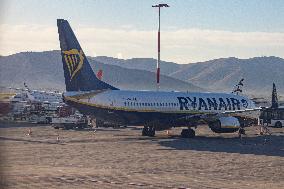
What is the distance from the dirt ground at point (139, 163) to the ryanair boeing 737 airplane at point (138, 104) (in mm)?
2906

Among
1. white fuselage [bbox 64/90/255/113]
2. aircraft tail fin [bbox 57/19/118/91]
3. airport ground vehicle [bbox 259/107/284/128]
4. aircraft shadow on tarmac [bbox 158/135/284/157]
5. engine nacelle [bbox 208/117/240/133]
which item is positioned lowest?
aircraft shadow on tarmac [bbox 158/135/284/157]

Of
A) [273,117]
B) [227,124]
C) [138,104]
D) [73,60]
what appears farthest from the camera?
[273,117]

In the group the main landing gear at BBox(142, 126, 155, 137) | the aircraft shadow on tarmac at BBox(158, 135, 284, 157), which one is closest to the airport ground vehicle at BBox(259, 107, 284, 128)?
the aircraft shadow on tarmac at BBox(158, 135, 284, 157)

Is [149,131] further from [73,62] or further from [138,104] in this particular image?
[73,62]

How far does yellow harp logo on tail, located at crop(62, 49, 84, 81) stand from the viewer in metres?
44.3

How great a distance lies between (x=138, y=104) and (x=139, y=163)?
57.5 ft

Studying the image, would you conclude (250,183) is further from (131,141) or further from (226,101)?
(226,101)

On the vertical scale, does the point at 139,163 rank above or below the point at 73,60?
below

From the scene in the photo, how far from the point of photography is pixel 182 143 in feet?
141

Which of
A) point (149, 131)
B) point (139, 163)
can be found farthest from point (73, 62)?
point (139, 163)

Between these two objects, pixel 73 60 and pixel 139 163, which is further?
pixel 73 60

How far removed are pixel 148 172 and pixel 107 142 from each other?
16583 millimetres

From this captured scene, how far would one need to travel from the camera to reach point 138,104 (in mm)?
47312

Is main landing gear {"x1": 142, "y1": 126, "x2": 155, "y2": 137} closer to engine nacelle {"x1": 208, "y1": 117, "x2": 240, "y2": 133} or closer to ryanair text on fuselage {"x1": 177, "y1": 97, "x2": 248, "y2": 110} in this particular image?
ryanair text on fuselage {"x1": 177, "y1": 97, "x2": 248, "y2": 110}
